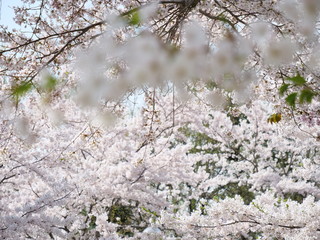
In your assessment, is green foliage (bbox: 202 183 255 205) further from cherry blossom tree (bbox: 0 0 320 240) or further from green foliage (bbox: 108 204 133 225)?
green foliage (bbox: 108 204 133 225)

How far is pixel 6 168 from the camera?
5.82 meters

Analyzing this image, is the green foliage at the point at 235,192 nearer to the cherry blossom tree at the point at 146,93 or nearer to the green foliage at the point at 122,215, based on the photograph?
the cherry blossom tree at the point at 146,93

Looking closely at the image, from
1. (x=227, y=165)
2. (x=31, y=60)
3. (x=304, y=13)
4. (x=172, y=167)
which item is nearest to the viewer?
(x=304, y=13)

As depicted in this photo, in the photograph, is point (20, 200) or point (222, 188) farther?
point (222, 188)

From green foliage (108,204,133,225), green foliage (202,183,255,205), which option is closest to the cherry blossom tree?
green foliage (108,204,133,225)

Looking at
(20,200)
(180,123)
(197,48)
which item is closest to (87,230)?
(20,200)

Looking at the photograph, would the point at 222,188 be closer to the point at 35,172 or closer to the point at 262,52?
the point at 35,172

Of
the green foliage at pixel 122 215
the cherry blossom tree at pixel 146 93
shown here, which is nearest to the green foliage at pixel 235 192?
the cherry blossom tree at pixel 146 93

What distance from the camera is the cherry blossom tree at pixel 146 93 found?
2703mm

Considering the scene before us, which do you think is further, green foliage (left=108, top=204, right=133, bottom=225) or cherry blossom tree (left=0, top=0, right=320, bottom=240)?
green foliage (left=108, top=204, right=133, bottom=225)

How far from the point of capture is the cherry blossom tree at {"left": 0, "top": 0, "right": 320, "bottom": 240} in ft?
8.87

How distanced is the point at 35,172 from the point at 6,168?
0.46 metres

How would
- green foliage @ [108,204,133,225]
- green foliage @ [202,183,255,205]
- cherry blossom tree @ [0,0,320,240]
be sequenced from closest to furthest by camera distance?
cherry blossom tree @ [0,0,320,240], green foliage @ [108,204,133,225], green foliage @ [202,183,255,205]

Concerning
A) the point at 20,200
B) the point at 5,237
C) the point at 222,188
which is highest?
the point at 222,188
